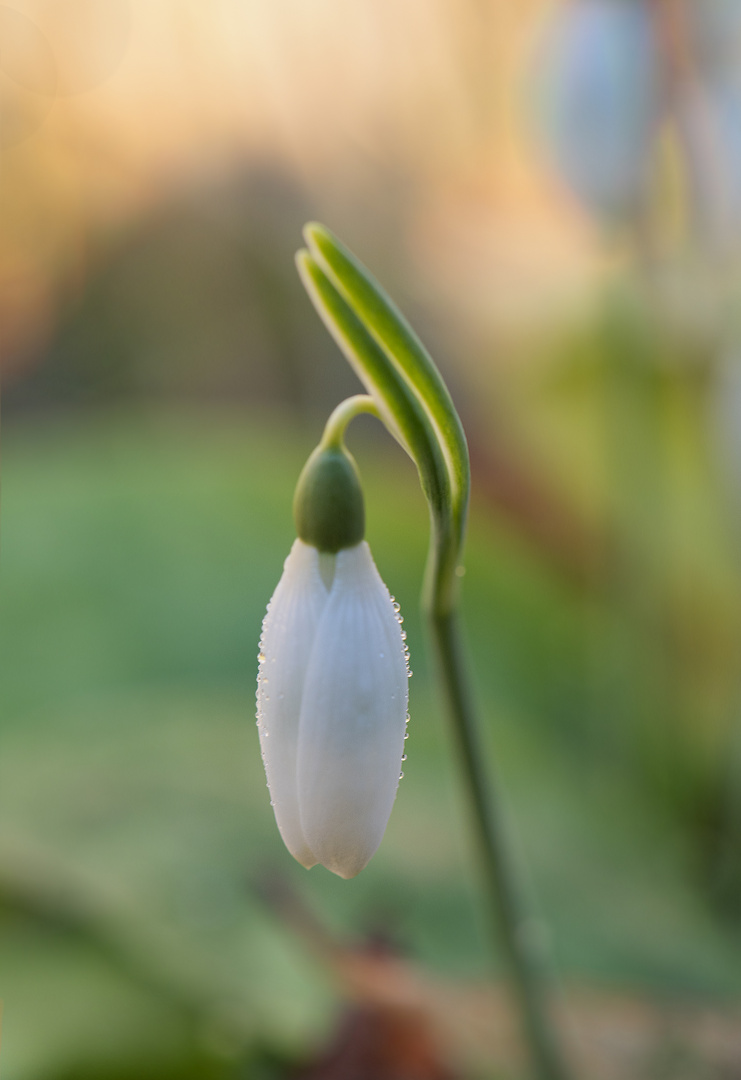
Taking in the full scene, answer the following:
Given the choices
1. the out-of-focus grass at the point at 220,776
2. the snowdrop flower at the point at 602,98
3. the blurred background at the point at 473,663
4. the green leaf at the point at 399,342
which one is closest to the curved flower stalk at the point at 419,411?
the green leaf at the point at 399,342

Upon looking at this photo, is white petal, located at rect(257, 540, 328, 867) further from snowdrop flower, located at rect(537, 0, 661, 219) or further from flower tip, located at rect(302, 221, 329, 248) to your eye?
snowdrop flower, located at rect(537, 0, 661, 219)

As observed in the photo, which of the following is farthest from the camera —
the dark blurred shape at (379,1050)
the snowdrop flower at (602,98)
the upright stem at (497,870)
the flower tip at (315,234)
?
the snowdrop flower at (602,98)

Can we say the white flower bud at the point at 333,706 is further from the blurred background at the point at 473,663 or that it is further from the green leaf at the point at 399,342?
the blurred background at the point at 473,663

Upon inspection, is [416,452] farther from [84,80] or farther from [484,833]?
[84,80]

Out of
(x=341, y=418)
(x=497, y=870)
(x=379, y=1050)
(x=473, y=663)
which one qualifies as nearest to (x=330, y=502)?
(x=341, y=418)

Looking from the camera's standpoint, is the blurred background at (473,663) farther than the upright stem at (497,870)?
Yes
